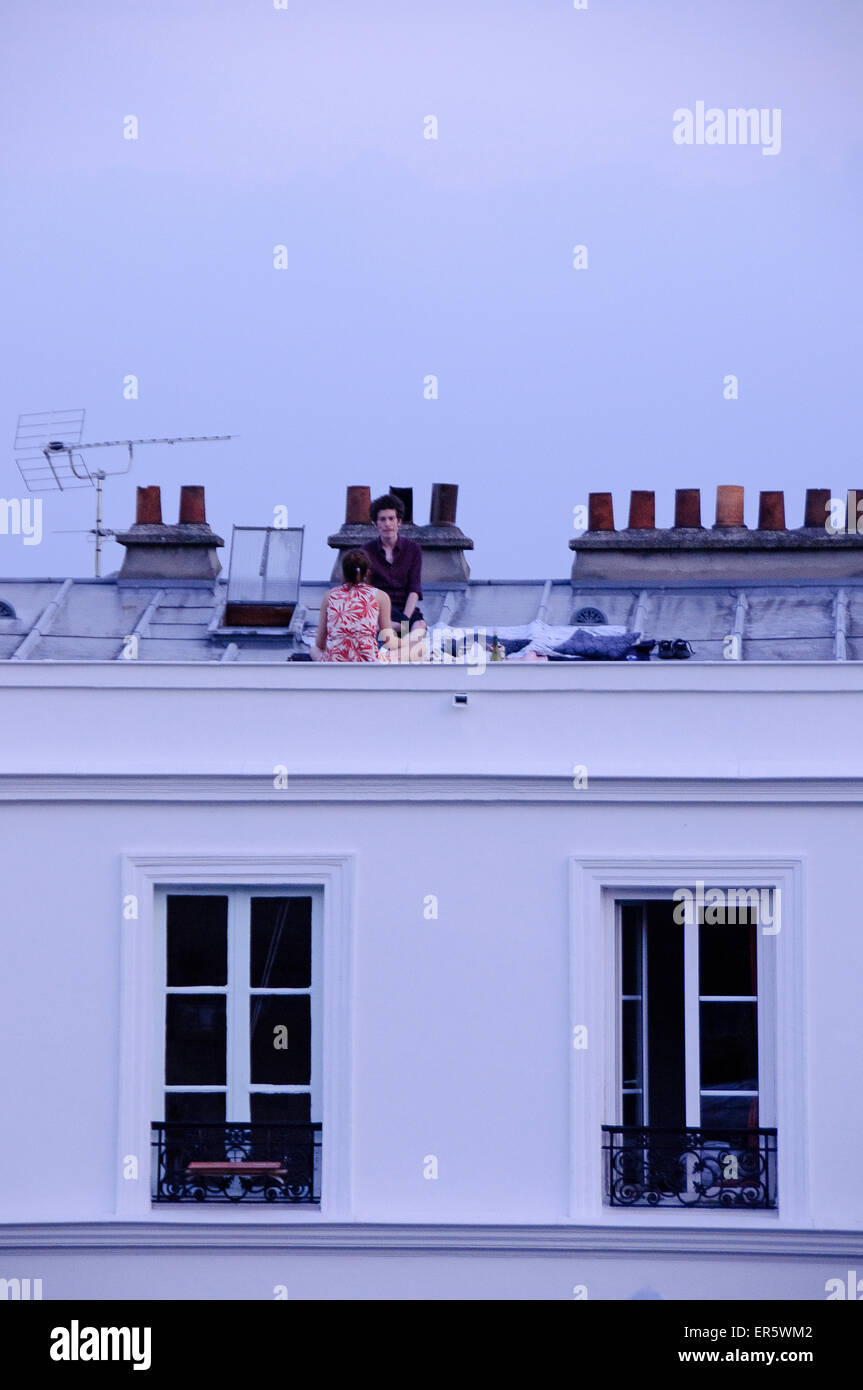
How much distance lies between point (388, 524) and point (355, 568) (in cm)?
68

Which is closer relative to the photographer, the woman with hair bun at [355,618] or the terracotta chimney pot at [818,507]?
the woman with hair bun at [355,618]

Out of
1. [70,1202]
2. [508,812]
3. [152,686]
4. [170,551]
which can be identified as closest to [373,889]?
[508,812]

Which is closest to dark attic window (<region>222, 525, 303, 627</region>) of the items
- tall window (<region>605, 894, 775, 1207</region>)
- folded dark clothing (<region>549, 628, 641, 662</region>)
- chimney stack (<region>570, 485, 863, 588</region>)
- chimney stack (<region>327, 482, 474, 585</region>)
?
chimney stack (<region>327, 482, 474, 585</region>)

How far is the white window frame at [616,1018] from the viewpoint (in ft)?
34.0

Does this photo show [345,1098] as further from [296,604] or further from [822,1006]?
[296,604]

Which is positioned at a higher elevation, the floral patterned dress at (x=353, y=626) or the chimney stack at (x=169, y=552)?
the chimney stack at (x=169, y=552)

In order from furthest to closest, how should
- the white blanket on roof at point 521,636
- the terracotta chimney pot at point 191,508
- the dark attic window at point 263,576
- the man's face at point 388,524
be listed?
1. the terracotta chimney pot at point 191,508
2. the dark attic window at point 263,576
3. the white blanket on roof at point 521,636
4. the man's face at point 388,524

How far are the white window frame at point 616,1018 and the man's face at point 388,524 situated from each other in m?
2.88

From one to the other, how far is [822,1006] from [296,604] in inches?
265

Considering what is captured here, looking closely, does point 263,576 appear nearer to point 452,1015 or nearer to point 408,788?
point 408,788

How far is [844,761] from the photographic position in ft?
35.0

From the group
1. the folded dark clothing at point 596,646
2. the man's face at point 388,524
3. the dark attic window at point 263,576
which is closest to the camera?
the man's face at point 388,524

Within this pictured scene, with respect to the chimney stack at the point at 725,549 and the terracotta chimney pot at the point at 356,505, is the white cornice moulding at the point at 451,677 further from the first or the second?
the terracotta chimney pot at the point at 356,505

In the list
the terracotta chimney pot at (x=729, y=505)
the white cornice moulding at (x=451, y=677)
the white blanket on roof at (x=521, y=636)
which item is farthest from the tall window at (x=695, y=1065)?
the terracotta chimney pot at (x=729, y=505)
